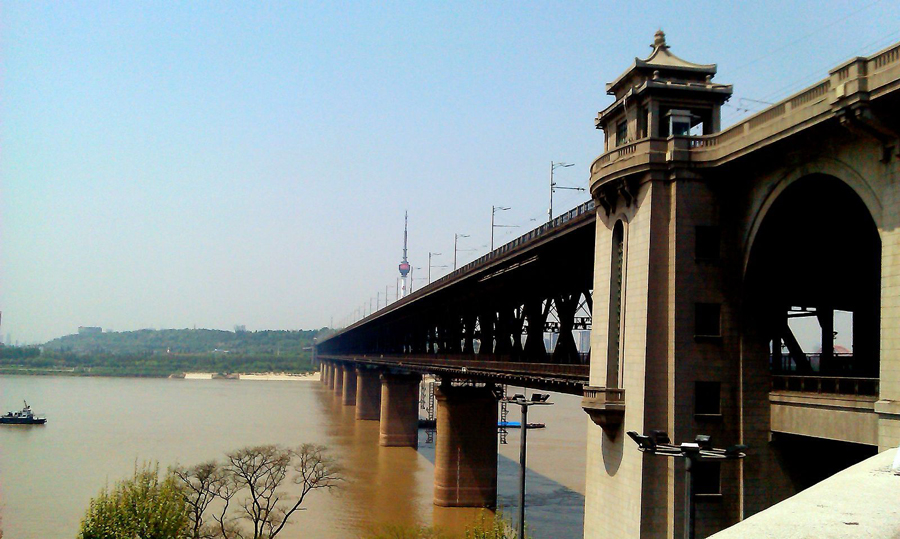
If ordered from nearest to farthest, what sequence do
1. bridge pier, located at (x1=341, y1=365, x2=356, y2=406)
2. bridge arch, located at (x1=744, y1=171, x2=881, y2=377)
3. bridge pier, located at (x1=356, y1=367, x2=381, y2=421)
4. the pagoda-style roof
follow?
bridge arch, located at (x1=744, y1=171, x2=881, y2=377) → the pagoda-style roof → bridge pier, located at (x1=356, y1=367, x2=381, y2=421) → bridge pier, located at (x1=341, y1=365, x2=356, y2=406)

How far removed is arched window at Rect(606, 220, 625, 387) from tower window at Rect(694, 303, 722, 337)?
125 inches

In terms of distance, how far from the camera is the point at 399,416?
8856 cm

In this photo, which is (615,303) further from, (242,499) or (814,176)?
(242,499)

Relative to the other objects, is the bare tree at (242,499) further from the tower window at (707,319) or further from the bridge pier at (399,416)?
the bridge pier at (399,416)

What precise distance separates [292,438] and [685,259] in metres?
69.8

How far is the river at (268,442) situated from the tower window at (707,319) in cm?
2084

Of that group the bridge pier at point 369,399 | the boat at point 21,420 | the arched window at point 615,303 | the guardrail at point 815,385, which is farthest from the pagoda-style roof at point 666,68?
the boat at point 21,420

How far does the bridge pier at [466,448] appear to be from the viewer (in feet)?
182

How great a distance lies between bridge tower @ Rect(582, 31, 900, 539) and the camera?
84.6ft

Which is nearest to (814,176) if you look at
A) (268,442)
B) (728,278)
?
(728,278)

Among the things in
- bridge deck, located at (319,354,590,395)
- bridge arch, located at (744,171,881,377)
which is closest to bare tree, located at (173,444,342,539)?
bridge deck, located at (319,354,590,395)

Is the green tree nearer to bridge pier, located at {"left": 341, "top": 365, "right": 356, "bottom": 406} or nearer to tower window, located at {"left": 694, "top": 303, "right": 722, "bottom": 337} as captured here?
tower window, located at {"left": 694, "top": 303, "right": 722, "bottom": 337}

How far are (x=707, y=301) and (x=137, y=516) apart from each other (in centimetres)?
2194

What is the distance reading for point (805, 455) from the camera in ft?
87.7
